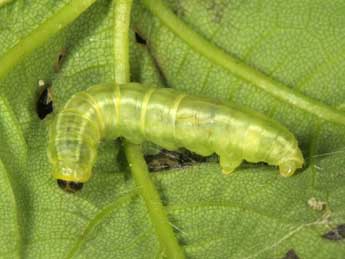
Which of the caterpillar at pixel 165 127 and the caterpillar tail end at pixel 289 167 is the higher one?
the caterpillar at pixel 165 127

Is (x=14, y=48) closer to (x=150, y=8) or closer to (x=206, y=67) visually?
(x=150, y=8)

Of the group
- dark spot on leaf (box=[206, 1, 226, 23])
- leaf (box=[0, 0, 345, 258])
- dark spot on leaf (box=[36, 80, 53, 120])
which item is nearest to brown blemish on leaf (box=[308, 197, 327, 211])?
leaf (box=[0, 0, 345, 258])

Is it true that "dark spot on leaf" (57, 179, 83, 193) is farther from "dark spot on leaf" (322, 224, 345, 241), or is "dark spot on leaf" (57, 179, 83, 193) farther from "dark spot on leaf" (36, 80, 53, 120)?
"dark spot on leaf" (322, 224, 345, 241)

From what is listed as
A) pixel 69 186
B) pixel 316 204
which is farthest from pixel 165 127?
pixel 316 204

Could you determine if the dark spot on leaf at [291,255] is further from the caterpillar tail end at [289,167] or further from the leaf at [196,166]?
the caterpillar tail end at [289,167]

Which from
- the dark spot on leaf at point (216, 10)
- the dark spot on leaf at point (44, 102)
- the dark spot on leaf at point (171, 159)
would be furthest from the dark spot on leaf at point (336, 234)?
the dark spot on leaf at point (44, 102)
